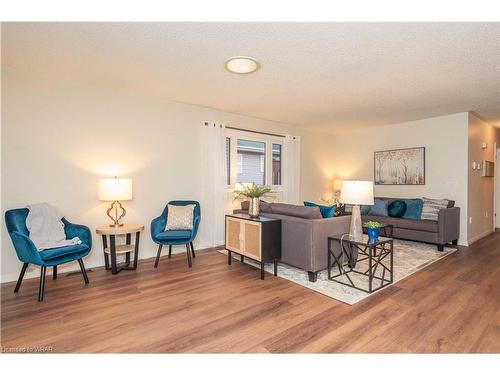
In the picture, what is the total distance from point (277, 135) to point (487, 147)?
178 inches

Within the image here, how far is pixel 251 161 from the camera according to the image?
5301 millimetres

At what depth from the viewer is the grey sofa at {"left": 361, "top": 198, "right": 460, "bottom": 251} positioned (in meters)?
4.34

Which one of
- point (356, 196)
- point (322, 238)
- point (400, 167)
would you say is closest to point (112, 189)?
point (322, 238)

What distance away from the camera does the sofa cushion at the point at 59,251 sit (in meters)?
2.57

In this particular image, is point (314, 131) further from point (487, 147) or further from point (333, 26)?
point (333, 26)

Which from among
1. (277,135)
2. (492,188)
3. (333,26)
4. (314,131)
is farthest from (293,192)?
(492,188)

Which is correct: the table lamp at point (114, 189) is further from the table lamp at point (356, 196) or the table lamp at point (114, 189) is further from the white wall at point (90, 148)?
the table lamp at point (356, 196)

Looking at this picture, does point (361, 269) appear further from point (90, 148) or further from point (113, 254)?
point (90, 148)

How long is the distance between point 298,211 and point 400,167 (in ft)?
12.2

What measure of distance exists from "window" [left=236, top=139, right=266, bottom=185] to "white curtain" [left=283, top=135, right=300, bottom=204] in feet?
1.83

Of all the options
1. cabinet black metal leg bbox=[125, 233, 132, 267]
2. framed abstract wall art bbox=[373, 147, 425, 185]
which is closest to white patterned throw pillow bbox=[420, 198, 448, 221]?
framed abstract wall art bbox=[373, 147, 425, 185]

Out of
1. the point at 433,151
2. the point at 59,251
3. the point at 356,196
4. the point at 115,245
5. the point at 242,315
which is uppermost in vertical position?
the point at 433,151

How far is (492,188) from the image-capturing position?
6.00 metres

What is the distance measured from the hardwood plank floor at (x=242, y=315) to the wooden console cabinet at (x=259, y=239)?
257 millimetres
